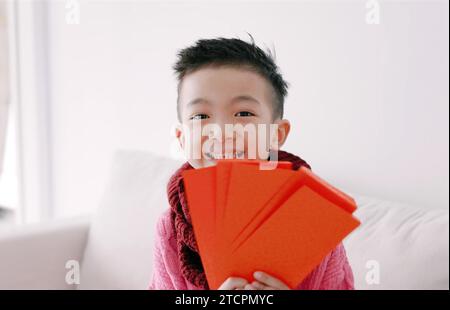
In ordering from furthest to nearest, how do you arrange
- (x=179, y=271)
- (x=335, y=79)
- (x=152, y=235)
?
(x=152, y=235)
(x=335, y=79)
(x=179, y=271)

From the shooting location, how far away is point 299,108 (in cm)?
61

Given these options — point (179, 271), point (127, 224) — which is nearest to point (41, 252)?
point (127, 224)

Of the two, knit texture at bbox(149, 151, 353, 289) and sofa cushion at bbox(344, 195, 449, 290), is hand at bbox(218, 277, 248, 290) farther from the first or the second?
sofa cushion at bbox(344, 195, 449, 290)

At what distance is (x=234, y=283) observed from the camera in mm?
431

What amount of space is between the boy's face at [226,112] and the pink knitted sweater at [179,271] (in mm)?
110

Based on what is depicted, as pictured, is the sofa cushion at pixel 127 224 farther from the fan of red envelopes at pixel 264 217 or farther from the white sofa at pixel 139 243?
the fan of red envelopes at pixel 264 217

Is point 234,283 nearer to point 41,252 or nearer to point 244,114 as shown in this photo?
point 244,114

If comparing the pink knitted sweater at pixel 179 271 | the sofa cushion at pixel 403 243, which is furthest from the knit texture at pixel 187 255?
the sofa cushion at pixel 403 243

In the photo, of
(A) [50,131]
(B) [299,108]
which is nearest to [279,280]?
(B) [299,108]

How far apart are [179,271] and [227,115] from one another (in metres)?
0.19

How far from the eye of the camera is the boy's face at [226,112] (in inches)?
16.4

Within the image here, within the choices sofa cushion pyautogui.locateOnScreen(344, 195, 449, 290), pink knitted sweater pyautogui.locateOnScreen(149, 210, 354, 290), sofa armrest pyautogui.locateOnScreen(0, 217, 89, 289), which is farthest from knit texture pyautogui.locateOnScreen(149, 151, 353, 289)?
sofa cushion pyautogui.locateOnScreen(344, 195, 449, 290)

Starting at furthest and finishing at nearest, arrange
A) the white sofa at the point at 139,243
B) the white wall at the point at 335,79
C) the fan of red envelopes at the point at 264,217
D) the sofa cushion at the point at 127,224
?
the sofa cushion at the point at 127,224 < the white sofa at the point at 139,243 < the white wall at the point at 335,79 < the fan of red envelopes at the point at 264,217

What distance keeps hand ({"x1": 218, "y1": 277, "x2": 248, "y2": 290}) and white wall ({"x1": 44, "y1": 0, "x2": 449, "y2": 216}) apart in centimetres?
21
